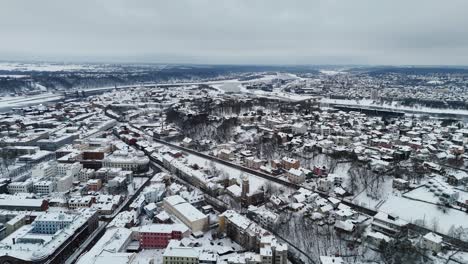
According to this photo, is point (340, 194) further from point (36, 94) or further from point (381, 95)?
point (36, 94)

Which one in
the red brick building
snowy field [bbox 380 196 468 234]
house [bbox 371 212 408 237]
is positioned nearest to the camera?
the red brick building

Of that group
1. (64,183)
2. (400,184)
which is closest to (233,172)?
(400,184)

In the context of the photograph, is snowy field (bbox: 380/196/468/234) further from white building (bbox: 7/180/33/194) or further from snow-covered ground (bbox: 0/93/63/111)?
snow-covered ground (bbox: 0/93/63/111)

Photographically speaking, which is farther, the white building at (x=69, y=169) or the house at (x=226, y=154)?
the house at (x=226, y=154)

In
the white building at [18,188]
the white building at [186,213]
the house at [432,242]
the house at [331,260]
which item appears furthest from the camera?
the white building at [18,188]

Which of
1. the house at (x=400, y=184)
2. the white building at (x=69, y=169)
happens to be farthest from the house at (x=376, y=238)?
the white building at (x=69, y=169)

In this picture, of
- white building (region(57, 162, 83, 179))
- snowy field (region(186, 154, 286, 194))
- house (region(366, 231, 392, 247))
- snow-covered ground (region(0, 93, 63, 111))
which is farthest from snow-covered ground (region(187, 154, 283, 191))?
snow-covered ground (region(0, 93, 63, 111))

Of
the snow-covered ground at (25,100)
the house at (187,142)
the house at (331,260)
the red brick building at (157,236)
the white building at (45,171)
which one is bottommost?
the red brick building at (157,236)

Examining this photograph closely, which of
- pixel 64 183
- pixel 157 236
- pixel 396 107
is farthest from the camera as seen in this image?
pixel 396 107

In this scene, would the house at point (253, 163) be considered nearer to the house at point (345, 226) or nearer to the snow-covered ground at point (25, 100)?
the house at point (345, 226)

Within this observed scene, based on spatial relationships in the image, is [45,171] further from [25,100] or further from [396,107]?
[396,107]

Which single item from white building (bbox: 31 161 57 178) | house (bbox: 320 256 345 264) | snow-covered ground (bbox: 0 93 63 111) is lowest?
house (bbox: 320 256 345 264)
